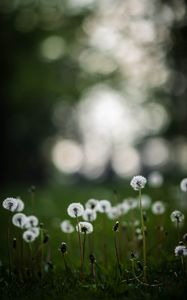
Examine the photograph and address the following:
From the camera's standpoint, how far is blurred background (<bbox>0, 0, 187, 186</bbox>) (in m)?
8.22

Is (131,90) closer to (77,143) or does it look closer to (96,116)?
(96,116)

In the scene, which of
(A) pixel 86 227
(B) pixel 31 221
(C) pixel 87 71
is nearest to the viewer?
(A) pixel 86 227

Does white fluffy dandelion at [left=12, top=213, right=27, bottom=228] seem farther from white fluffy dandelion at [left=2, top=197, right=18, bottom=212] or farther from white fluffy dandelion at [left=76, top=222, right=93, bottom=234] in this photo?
white fluffy dandelion at [left=76, top=222, right=93, bottom=234]

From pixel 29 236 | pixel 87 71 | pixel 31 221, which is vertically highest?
pixel 87 71

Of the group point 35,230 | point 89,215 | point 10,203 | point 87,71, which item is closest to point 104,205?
point 89,215

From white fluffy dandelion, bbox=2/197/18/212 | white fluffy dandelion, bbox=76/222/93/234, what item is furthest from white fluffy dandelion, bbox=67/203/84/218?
white fluffy dandelion, bbox=2/197/18/212

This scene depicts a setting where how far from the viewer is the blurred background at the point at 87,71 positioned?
822 cm

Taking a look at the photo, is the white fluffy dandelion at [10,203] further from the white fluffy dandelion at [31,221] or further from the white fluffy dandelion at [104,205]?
the white fluffy dandelion at [104,205]

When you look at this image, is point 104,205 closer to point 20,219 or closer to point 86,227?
point 86,227

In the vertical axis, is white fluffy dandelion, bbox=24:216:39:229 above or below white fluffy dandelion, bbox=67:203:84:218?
below

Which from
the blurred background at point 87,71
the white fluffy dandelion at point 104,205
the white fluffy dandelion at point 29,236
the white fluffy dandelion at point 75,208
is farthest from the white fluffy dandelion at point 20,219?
the blurred background at point 87,71

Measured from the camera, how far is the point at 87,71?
1378cm

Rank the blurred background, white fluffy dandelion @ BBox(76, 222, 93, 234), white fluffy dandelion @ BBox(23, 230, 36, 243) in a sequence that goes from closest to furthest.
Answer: white fluffy dandelion @ BBox(76, 222, 93, 234)
white fluffy dandelion @ BBox(23, 230, 36, 243)
the blurred background

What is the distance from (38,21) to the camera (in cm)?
1270
